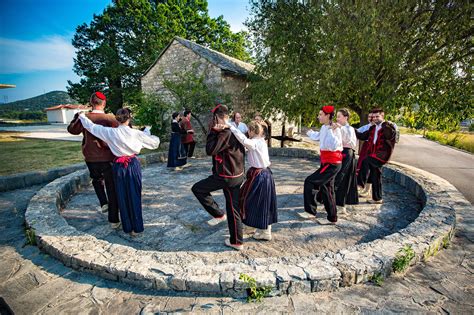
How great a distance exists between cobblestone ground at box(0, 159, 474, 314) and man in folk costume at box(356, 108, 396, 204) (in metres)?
2.09

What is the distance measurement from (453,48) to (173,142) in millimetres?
9769

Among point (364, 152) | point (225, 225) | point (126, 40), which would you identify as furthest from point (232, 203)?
point (126, 40)

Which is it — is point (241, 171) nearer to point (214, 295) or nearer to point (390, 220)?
point (214, 295)

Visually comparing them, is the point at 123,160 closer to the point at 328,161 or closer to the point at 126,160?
the point at 126,160

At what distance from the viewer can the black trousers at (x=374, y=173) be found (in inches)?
197

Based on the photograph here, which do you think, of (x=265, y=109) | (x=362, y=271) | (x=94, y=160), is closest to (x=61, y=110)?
(x=265, y=109)

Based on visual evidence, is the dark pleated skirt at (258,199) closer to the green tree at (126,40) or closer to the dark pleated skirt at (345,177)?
the dark pleated skirt at (345,177)

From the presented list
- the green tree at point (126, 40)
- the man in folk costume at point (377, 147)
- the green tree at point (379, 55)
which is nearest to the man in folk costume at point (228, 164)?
the man in folk costume at point (377, 147)

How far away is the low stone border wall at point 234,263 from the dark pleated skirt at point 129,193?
1.90ft

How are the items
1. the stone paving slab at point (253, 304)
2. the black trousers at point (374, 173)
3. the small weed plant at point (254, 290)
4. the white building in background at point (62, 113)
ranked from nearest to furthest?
1. the stone paving slab at point (253, 304)
2. the small weed plant at point (254, 290)
3. the black trousers at point (374, 173)
4. the white building in background at point (62, 113)

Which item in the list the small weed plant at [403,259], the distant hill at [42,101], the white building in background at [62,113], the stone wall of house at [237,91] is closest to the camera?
the small weed plant at [403,259]

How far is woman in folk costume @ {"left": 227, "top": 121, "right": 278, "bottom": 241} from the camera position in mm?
3482

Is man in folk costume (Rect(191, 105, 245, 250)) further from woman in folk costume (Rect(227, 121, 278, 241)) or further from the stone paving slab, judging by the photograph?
the stone paving slab

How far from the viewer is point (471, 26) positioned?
7.68 metres
